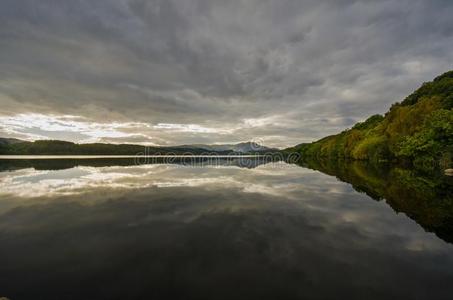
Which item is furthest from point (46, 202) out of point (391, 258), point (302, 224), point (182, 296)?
point (391, 258)

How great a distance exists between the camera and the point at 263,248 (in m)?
9.83

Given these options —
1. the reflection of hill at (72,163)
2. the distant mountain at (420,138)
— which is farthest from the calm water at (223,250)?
the reflection of hill at (72,163)

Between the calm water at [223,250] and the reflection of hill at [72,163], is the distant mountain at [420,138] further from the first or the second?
the calm water at [223,250]

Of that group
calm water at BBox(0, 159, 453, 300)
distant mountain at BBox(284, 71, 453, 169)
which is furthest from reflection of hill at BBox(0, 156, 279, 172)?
calm water at BBox(0, 159, 453, 300)

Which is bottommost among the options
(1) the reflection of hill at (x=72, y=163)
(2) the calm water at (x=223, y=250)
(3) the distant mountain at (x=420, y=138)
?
(2) the calm water at (x=223, y=250)

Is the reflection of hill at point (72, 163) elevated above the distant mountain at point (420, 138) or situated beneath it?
situated beneath

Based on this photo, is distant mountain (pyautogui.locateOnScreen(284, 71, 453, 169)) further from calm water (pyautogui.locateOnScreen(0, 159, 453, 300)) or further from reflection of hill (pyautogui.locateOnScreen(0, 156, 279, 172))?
calm water (pyautogui.locateOnScreen(0, 159, 453, 300))

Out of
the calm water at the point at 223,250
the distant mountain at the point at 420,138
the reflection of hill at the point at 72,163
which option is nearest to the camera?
Answer: the calm water at the point at 223,250

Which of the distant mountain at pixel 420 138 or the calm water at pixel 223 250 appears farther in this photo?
the distant mountain at pixel 420 138

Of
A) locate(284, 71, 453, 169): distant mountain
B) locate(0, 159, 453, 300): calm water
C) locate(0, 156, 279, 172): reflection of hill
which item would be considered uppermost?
locate(284, 71, 453, 169): distant mountain

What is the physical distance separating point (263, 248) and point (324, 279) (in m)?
2.87

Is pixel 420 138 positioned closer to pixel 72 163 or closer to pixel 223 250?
pixel 223 250

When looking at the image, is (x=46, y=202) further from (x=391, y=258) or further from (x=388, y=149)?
(x=388, y=149)

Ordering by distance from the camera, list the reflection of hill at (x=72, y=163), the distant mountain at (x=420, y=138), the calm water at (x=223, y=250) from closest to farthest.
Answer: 1. the calm water at (x=223, y=250)
2. the distant mountain at (x=420, y=138)
3. the reflection of hill at (x=72, y=163)
